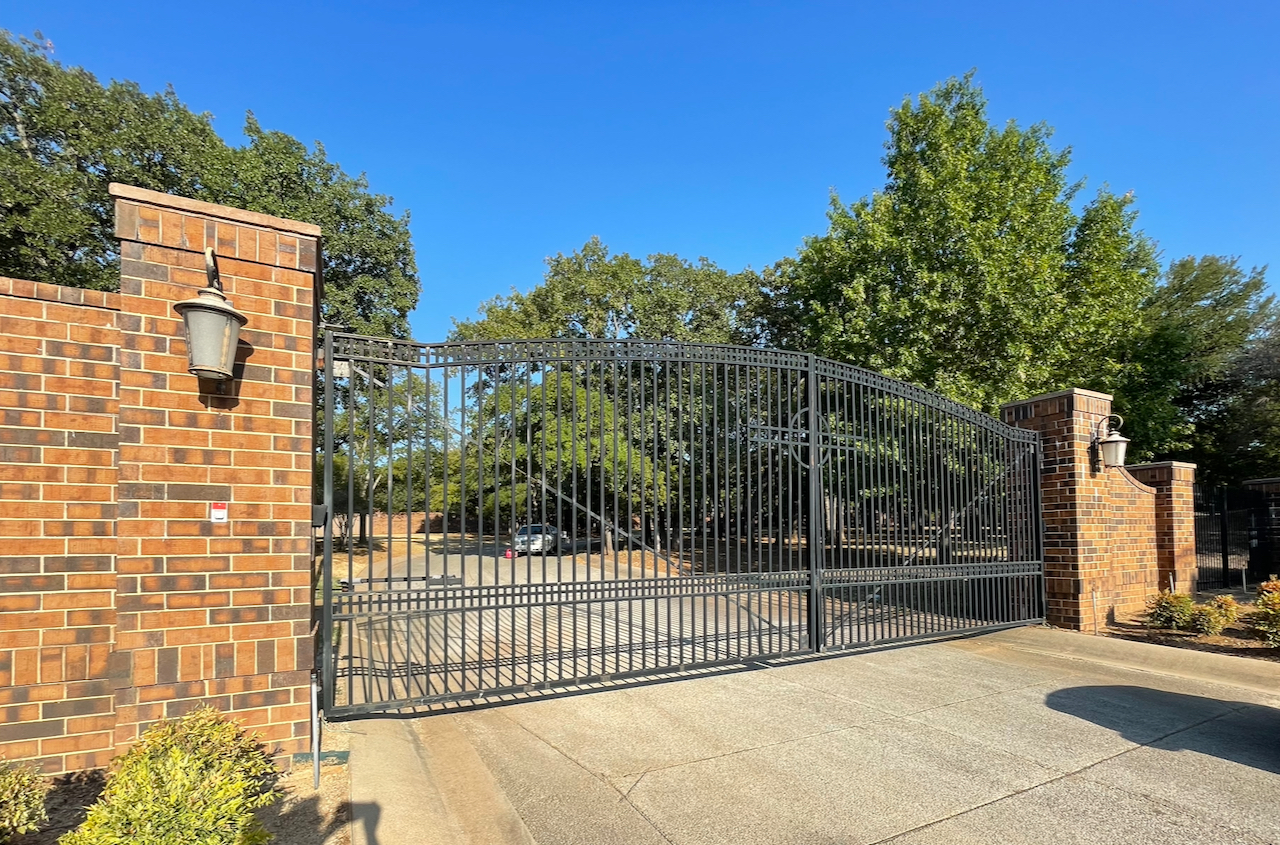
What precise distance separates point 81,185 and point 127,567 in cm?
1500

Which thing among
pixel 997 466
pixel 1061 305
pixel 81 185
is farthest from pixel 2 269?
pixel 1061 305

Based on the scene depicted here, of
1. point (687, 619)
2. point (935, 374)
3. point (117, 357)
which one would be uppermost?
point (935, 374)

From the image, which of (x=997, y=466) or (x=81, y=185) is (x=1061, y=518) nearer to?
(x=997, y=466)

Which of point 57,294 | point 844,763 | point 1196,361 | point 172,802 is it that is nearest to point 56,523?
point 57,294

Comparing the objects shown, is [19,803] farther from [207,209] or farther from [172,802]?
[207,209]

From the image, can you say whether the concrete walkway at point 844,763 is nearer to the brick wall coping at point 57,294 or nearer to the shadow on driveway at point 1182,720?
the shadow on driveway at point 1182,720

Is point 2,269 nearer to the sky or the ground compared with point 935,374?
nearer to the sky

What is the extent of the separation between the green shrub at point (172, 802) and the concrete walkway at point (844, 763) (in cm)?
64

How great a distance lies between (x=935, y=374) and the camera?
11.7 meters

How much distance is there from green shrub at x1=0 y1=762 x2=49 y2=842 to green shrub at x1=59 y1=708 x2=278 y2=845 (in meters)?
0.26

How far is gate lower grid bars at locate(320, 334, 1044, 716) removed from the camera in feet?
13.2

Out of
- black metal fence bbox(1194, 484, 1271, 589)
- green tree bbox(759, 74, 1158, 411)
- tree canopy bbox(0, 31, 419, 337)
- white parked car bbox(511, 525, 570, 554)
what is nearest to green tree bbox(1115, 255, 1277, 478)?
green tree bbox(759, 74, 1158, 411)

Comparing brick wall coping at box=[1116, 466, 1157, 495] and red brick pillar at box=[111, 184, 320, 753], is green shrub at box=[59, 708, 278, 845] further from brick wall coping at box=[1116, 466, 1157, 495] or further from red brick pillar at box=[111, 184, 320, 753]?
brick wall coping at box=[1116, 466, 1157, 495]

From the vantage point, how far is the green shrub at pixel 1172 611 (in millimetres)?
6867
